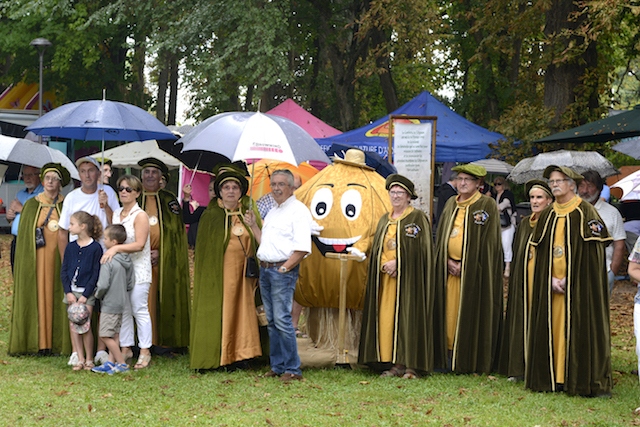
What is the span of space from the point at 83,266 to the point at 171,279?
1.05 meters

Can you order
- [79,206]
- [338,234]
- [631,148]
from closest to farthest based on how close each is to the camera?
[338,234] → [79,206] → [631,148]

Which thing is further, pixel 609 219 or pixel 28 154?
pixel 28 154

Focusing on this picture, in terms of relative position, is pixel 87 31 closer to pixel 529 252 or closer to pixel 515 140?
pixel 515 140

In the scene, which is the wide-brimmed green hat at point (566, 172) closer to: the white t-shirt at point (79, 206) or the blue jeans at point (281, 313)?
the blue jeans at point (281, 313)

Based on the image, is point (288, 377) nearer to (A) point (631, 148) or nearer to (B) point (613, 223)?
(B) point (613, 223)

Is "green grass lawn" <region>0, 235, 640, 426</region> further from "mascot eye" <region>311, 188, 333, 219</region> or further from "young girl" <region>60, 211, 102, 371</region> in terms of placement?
"mascot eye" <region>311, 188, 333, 219</region>

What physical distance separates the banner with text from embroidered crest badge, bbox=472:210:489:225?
3028mm

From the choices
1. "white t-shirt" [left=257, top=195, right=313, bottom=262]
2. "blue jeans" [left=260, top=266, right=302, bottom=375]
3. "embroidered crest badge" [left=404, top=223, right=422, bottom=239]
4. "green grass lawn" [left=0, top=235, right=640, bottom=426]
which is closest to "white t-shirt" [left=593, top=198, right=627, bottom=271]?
"green grass lawn" [left=0, top=235, right=640, bottom=426]

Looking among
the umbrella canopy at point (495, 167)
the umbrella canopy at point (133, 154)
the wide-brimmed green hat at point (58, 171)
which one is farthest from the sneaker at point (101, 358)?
the umbrella canopy at point (495, 167)

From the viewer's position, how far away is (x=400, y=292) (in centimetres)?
672

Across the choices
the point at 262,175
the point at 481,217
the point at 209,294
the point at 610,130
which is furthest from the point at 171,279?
the point at 610,130

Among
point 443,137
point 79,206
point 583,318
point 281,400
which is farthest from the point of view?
point 443,137

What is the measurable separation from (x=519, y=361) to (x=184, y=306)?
3.36 meters

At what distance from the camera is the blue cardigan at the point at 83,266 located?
672 centimetres
